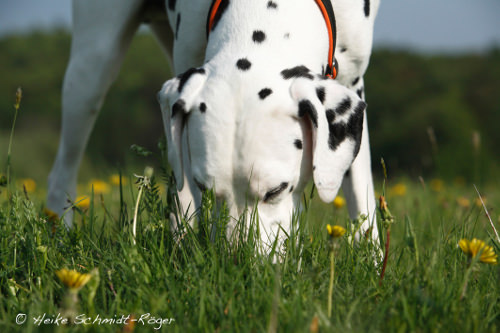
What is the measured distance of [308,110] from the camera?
218 centimetres

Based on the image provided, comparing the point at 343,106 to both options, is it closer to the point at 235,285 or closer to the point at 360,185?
the point at 235,285

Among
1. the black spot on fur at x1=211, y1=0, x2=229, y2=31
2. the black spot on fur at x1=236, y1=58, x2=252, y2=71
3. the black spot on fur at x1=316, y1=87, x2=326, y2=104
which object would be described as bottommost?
the black spot on fur at x1=316, y1=87, x2=326, y2=104

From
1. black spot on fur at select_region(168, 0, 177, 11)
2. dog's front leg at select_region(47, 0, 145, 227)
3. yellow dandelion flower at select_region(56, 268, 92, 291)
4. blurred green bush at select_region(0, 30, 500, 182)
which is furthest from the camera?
blurred green bush at select_region(0, 30, 500, 182)

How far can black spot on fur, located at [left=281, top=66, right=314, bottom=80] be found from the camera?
2270 millimetres

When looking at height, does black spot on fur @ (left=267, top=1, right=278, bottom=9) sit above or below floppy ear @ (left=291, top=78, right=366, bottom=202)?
above

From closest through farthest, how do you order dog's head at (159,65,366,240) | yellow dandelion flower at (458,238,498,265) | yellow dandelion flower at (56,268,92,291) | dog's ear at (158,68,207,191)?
yellow dandelion flower at (56,268,92,291) → yellow dandelion flower at (458,238,498,265) → dog's head at (159,65,366,240) → dog's ear at (158,68,207,191)

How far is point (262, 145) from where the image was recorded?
2119 mm

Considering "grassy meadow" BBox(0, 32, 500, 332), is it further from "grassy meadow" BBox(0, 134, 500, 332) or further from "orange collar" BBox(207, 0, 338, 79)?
"orange collar" BBox(207, 0, 338, 79)

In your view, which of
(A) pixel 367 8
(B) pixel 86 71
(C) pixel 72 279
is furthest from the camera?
(B) pixel 86 71

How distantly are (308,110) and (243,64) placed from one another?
1.15 feet

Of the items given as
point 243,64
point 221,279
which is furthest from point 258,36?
point 221,279

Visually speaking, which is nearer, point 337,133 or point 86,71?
point 337,133

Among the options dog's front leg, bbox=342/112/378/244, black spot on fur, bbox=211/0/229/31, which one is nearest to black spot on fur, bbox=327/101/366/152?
black spot on fur, bbox=211/0/229/31

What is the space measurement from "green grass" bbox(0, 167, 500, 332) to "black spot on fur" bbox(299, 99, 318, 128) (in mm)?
438
